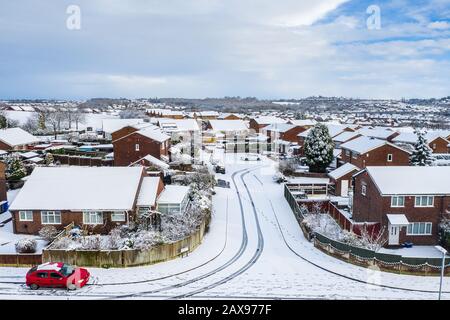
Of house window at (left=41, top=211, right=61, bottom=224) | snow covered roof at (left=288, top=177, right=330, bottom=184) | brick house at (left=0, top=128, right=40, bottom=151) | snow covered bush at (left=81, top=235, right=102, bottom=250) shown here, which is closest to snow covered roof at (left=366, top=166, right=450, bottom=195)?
snow covered roof at (left=288, top=177, right=330, bottom=184)

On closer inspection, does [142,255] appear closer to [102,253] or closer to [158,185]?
[102,253]

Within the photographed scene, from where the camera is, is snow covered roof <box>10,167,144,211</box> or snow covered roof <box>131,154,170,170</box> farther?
snow covered roof <box>131,154,170,170</box>

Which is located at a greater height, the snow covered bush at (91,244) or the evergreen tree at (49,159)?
the evergreen tree at (49,159)

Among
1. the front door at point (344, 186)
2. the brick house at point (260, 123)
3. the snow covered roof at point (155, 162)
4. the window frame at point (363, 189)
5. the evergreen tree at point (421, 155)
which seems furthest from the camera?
the brick house at point (260, 123)

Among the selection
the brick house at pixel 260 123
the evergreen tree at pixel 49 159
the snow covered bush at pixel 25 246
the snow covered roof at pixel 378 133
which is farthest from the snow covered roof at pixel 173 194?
the brick house at pixel 260 123

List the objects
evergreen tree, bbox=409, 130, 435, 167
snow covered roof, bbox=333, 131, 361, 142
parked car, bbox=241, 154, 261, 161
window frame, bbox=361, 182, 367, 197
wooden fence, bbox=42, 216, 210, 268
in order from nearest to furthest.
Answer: wooden fence, bbox=42, 216, 210, 268
window frame, bbox=361, 182, 367, 197
evergreen tree, bbox=409, 130, 435, 167
snow covered roof, bbox=333, 131, 361, 142
parked car, bbox=241, 154, 261, 161

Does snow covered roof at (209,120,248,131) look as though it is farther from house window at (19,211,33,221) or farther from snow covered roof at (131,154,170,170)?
house window at (19,211,33,221)

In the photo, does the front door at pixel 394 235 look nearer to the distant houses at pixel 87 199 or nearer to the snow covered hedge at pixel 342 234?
the snow covered hedge at pixel 342 234

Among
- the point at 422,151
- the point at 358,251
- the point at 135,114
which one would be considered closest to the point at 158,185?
the point at 358,251
